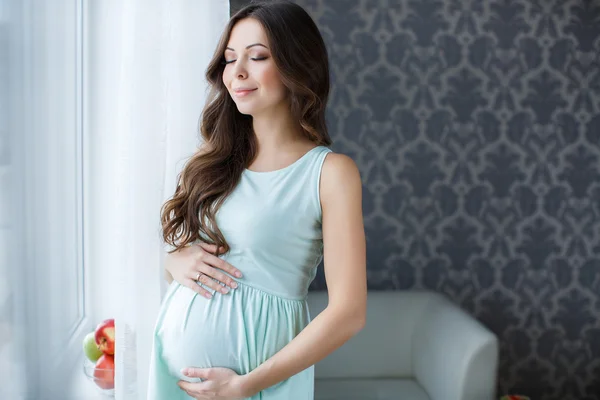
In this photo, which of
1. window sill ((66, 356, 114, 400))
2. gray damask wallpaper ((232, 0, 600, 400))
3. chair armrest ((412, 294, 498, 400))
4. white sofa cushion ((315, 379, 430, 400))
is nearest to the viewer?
window sill ((66, 356, 114, 400))

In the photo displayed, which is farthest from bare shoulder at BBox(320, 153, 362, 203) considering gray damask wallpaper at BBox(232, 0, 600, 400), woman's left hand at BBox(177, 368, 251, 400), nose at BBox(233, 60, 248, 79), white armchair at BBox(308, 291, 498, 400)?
gray damask wallpaper at BBox(232, 0, 600, 400)

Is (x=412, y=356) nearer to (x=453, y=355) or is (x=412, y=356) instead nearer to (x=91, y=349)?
(x=453, y=355)

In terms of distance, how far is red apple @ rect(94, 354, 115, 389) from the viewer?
153cm

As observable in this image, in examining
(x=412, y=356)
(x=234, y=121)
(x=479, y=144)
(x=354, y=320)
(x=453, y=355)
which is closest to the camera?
(x=354, y=320)

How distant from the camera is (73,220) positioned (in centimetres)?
161

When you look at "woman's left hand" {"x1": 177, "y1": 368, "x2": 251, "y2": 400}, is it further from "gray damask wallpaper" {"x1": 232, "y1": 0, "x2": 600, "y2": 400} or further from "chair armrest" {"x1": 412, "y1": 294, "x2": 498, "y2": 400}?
"gray damask wallpaper" {"x1": 232, "y1": 0, "x2": 600, "y2": 400}

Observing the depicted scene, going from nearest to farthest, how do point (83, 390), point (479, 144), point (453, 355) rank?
point (83, 390)
point (453, 355)
point (479, 144)

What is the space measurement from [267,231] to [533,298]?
7.75ft

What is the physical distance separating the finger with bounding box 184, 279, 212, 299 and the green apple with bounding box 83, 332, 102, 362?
1.71 ft

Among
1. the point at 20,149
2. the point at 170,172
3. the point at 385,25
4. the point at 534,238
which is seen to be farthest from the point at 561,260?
the point at 20,149

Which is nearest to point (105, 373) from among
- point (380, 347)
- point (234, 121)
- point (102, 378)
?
point (102, 378)

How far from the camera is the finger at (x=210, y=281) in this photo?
1182 mm

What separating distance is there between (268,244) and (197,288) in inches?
6.9

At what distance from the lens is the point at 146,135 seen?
1383mm
